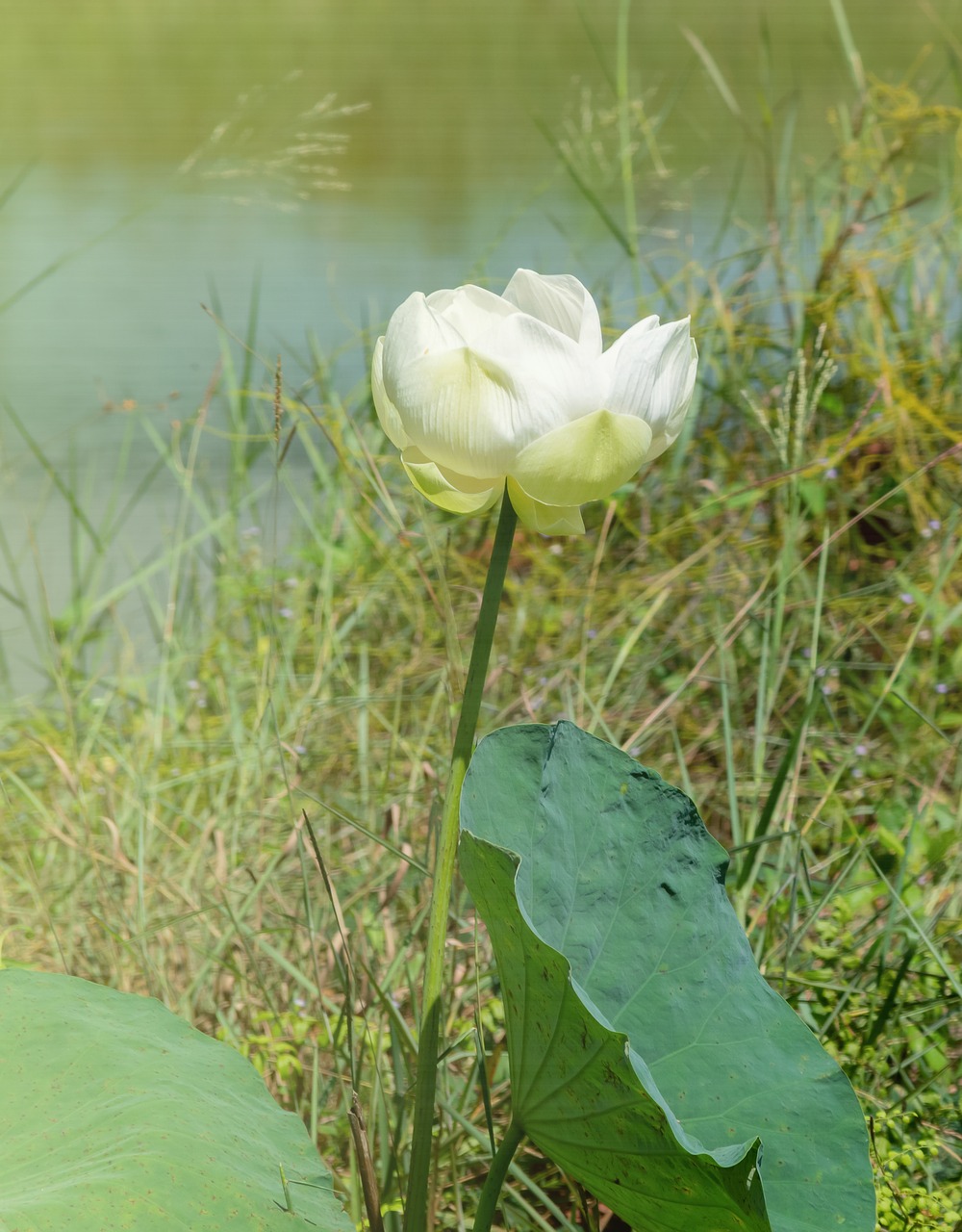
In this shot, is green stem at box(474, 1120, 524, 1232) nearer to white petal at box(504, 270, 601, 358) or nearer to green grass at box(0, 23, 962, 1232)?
green grass at box(0, 23, 962, 1232)

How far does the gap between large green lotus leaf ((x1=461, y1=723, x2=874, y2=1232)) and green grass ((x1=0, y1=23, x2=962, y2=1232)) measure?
0.34 feet

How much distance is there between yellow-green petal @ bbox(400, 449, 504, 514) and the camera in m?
0.49

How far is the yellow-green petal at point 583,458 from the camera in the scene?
459 mm

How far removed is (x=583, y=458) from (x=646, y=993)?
259 millimetres

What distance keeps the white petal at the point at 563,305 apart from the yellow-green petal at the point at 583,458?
0.17 feet

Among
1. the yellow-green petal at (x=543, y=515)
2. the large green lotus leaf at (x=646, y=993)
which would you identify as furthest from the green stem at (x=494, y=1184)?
the yellow-green petal at (x=543, y=515)

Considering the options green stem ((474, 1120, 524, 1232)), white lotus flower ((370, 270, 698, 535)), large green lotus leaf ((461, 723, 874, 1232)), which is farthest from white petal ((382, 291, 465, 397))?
green stem ((474, 1120, 524, 1232))

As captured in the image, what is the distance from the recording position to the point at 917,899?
0.91 metres

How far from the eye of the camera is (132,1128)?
0.49 metres

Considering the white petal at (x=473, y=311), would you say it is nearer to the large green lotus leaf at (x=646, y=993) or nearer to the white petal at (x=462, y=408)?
the white petal at (x=462, y=408)

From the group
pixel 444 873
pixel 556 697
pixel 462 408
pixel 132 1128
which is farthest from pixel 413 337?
pixel 556 697

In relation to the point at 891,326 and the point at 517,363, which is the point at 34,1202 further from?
the point at 891,326

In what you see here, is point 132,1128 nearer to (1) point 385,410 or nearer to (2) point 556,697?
(1) point 385,410

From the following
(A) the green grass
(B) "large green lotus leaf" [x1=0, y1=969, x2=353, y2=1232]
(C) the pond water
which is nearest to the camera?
(B) "large green lotus leaf" [x1=0, y1=969, x2=353, y2=1232]
